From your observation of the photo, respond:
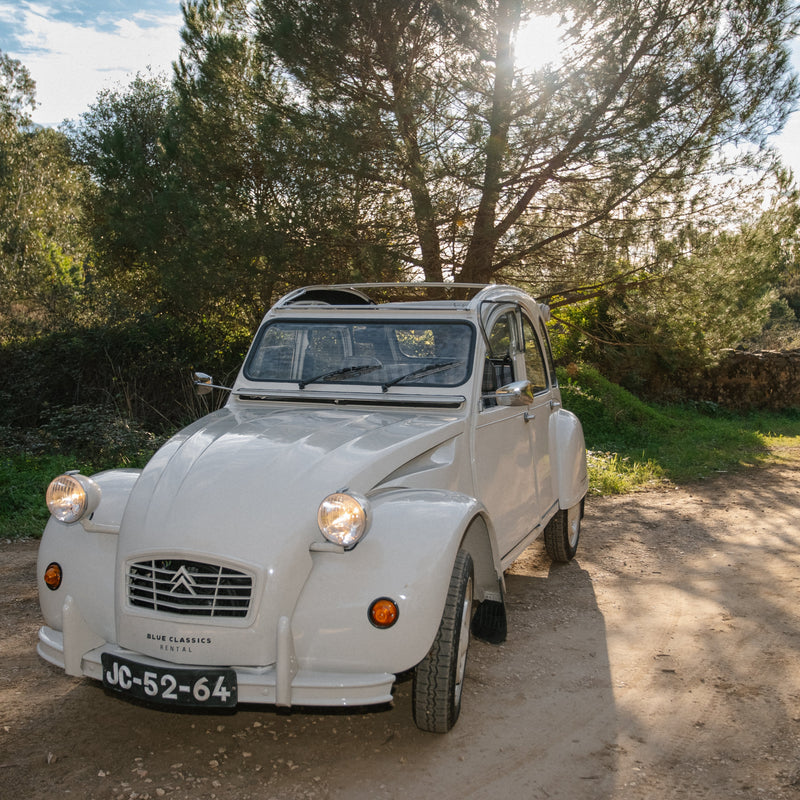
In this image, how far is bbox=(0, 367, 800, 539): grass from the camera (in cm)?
Answer: 790

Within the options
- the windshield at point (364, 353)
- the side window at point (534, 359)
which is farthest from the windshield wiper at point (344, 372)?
→ the side window at point (534, 359)

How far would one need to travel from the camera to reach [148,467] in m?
3.52

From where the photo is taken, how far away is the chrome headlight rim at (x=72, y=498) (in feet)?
11.1

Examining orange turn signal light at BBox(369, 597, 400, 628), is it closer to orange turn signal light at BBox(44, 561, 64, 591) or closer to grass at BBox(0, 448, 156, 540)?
orange turn signal light at BBox(44, 561, 64, 591)

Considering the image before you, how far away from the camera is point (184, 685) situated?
2.84m

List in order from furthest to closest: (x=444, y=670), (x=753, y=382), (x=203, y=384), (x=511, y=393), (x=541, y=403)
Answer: (x=753, y=382)
(x=541, y=403)
(x=203, y=384)
(x=511, y=393)
(x=444, y=670)

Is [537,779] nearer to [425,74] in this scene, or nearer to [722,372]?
[425,74]

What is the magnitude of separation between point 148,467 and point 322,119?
680cm

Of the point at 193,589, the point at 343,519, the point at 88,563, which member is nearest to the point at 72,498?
the point at 88,563

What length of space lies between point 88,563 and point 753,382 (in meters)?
16.5

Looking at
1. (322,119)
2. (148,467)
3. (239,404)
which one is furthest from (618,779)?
(322,119)

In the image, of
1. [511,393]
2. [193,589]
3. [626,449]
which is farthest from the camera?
[626,449]

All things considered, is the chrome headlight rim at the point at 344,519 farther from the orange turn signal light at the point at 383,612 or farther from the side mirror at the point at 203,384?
the side mirror at the point at 203,384

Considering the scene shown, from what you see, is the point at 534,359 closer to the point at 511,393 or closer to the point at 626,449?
the point at 511,393
